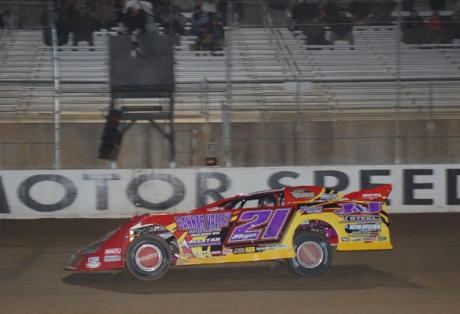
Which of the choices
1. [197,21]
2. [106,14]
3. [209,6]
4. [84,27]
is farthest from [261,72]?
[84,27]

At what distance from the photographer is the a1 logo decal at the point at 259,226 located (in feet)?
23.9

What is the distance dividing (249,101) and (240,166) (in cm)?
146

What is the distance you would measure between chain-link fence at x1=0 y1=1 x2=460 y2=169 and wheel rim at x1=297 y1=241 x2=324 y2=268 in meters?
5.28

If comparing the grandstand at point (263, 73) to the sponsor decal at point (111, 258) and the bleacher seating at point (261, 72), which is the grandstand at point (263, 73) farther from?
the sponsor decal at point (111, 258)

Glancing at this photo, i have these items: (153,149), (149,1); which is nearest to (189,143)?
(153,149)

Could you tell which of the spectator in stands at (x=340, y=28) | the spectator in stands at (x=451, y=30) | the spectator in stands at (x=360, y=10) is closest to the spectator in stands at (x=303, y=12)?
the spectator in stands at (x=340, y=28)

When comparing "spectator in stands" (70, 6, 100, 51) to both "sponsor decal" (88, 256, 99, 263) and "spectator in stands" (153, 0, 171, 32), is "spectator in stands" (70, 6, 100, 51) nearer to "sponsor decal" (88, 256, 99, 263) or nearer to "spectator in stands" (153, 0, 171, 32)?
"spectator in stands" (153, 0, 171, 32)

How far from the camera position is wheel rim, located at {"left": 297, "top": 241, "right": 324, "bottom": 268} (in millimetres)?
7422

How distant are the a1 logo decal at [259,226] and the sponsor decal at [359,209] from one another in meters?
0.67

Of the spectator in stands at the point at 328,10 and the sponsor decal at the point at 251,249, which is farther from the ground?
the spectator in stands at the point at 328,10

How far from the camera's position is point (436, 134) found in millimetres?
13375

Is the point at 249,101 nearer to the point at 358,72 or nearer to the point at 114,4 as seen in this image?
the point at 358,72

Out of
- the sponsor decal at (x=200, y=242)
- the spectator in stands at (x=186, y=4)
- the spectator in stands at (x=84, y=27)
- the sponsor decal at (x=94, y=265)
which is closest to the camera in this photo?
the sponsor decal at (x=94, y=265)

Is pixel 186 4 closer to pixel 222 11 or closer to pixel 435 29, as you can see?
pixel 222 11
